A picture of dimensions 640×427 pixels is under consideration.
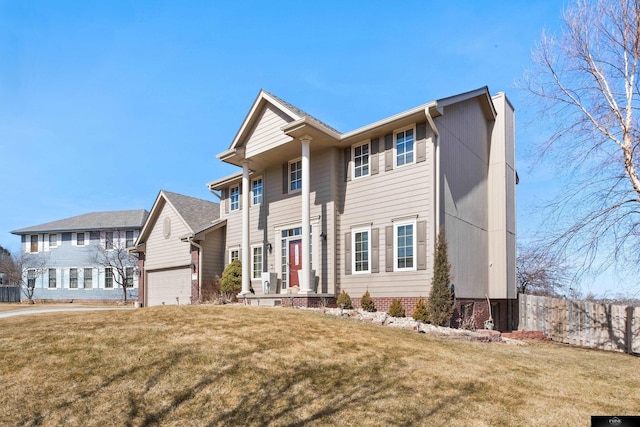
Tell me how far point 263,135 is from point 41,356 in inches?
431

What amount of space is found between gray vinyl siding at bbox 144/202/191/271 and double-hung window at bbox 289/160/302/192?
6.58 m

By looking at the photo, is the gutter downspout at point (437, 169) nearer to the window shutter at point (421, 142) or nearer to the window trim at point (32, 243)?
the window shutter at point (421, 142)

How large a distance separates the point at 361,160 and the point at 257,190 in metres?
5.47

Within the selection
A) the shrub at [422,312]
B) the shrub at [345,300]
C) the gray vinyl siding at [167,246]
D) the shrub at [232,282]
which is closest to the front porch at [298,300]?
the shrub at [345,300]

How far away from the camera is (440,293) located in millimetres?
12102

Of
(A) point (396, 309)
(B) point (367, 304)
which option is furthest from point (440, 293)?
(B) point (367, 304)

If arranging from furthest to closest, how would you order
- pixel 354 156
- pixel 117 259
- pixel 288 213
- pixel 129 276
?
pixel 117 259 < pixel 129 276 < pixel 288 213 < pixel 354 156

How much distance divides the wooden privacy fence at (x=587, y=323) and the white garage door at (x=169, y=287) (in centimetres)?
Answer: 1474

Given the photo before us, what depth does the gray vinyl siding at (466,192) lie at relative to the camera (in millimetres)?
13625

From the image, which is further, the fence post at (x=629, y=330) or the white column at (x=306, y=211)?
the white column at (x=306, y=211)

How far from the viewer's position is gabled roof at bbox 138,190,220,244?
20.7 meters

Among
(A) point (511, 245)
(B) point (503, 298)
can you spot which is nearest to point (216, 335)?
(B) point (503, 298)

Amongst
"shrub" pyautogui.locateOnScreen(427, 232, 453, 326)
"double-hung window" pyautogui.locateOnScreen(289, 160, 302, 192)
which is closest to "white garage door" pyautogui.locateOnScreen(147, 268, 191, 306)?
"double-hung window" pyautogui.locateOnScreen(289, 160, 302, 192)

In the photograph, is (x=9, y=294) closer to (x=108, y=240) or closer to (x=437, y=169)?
(x=108, y=240)
